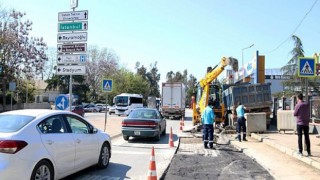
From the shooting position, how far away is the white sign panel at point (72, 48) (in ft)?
45.5

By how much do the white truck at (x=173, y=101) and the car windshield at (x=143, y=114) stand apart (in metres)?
23.7

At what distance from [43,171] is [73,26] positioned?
7.63 metres

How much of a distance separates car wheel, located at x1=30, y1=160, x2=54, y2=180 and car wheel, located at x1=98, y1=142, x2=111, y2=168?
2508 mm

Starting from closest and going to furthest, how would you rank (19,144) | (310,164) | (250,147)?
1. (19,144)
2. (310,164)
3. (250,147)

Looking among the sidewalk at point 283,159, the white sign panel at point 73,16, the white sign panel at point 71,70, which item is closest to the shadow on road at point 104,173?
the sidewalk at point 283,159

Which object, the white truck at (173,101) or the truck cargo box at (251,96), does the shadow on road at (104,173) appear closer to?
the truck cargo box at (251,96)

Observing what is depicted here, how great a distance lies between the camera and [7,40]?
138 feet

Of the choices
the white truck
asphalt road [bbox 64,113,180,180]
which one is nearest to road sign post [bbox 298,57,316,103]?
asphalt road [bbox 64,113,180,180]

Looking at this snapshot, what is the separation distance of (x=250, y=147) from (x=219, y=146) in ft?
4.09

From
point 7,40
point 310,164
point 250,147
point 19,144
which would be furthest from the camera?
point 7,40

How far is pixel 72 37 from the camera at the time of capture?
552 inches

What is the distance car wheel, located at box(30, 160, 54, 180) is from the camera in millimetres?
7051

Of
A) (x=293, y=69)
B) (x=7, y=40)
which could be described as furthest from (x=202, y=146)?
(x=7, y=40)

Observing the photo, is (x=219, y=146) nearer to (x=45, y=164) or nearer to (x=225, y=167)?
(x=225, y=167)
